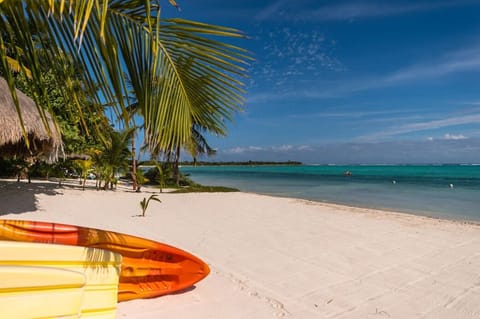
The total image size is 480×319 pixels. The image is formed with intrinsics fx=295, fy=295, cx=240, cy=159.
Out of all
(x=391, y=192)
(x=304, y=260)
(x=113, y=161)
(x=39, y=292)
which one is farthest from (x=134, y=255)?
(x=391, y=192)

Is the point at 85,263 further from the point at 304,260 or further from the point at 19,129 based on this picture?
the point at 19,129

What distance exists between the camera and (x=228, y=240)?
4746 millimetres

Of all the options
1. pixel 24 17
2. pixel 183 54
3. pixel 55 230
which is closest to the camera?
pixel 24 17

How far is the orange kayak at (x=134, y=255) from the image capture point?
2143mm

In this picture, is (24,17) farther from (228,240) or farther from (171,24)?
(228,240)

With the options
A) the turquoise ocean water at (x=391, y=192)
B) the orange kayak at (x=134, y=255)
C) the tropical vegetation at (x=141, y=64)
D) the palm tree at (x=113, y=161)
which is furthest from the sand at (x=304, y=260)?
the turquoise ocean water at (x=391, y=192)

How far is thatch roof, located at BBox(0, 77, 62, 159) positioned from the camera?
165 inches

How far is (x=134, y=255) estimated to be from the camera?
2.45 metres

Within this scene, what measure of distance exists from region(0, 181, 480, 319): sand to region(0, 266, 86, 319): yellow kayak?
658 mm

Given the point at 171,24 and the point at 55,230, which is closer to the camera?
the point at 171,24

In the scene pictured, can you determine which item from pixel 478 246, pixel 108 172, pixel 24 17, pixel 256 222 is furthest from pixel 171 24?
pixel 108 172

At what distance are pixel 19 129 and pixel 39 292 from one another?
3.73 meters

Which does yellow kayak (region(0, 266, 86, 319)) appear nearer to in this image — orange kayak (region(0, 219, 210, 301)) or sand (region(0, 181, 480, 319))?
orange kayak (region(0, 219, 210, 301))

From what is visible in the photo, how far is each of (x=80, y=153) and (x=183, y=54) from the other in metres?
13.3
